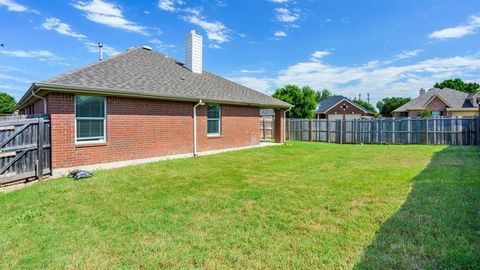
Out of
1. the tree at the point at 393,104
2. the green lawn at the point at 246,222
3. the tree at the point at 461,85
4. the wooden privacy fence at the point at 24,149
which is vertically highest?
the tree at the point at 461,85

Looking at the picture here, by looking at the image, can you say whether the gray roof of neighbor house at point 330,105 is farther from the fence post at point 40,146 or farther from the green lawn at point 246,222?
the fence post at point 40,146

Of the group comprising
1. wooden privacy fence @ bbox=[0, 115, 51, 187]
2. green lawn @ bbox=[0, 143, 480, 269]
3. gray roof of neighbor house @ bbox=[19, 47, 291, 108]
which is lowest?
green lawn @ bbox=[0, 143, 480, 269]

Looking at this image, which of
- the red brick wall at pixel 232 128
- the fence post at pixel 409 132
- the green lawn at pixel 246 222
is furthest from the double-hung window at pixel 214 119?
the fence post at pixel 409 132

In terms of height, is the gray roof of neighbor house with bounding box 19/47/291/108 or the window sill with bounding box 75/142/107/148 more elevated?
the gray roof of neighbor house with bounding box 19/47/291/108

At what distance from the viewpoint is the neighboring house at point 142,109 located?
8.23 meters

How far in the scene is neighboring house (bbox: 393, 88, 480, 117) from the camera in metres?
31.4

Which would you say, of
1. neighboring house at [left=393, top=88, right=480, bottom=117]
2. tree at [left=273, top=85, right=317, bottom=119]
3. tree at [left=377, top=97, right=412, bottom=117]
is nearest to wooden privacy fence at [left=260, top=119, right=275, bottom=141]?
tree at [left=273, top=85, right=317, bottom=119]

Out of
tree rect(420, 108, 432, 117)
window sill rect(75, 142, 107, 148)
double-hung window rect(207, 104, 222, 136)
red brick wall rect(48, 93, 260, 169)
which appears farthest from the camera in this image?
tree rect(420, 108, 432, 117)

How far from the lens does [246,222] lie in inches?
167

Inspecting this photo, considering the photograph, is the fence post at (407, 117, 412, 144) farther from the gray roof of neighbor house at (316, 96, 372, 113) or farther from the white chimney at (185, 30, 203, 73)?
the gray roof of neighbor house at (316, 96, 372, 113)

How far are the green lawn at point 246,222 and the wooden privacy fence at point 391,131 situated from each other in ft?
38.8

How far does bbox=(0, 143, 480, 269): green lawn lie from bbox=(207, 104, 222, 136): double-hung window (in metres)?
5.79

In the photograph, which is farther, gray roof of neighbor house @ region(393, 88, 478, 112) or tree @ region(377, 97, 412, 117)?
tree @ region(377, 97, 412, 117)

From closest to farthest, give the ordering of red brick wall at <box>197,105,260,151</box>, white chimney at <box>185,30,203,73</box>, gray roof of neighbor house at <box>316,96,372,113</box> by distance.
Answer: red brick wall at <box>197,105,260,151</box>, white chimney at <box>185,30,203,73</box>, gray roof of neighbor house at <box>316,96,372,113</box>
